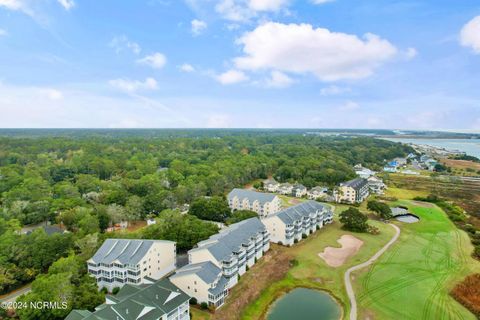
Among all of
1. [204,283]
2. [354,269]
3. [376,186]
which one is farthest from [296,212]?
[376,186]

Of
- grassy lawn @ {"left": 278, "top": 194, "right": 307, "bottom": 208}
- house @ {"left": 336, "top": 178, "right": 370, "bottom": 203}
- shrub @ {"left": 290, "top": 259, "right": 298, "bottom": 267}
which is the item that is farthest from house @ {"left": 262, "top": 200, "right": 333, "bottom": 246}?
house @ {"left": 336, "top": 178, "right": 370, "bottom": 203}

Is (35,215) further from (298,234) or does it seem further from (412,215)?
(412,215)

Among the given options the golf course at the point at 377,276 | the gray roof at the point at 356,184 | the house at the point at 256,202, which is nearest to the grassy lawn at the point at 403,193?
the gray roof at the point at 356,184

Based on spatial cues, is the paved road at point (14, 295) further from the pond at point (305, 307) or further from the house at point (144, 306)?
the pond at point (305, 307)

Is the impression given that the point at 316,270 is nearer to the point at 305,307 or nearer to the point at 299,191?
the point at 305,307

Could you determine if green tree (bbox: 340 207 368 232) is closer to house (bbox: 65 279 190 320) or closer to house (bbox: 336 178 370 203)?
house (bbox: 336 178 370 203)
